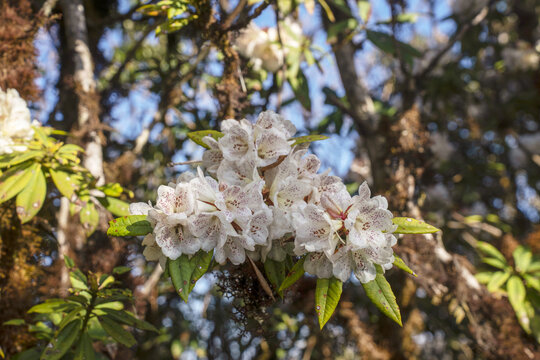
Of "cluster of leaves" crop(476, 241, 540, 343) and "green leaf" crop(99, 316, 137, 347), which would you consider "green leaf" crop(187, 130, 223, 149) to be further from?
"cluster of leaves" crop(476, 241, 540, 343)

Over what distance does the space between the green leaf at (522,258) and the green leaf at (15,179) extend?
2.11 m

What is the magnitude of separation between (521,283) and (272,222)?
1.65 meters

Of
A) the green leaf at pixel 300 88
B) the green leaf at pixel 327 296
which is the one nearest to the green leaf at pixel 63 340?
the green leaf at pixel 327 296

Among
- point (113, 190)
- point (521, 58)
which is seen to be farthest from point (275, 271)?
point (521, 58)

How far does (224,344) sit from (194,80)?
1.53 meters

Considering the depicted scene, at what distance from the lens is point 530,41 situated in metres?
3.82

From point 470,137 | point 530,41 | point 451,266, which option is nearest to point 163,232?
point 451,266

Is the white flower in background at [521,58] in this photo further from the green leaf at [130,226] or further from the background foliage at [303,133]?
the green leaf at [130,226]

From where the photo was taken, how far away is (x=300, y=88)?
6.56ft

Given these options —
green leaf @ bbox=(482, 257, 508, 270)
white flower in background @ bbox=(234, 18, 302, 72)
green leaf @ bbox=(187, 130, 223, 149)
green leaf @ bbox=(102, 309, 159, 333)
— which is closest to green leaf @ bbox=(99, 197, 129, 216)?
green leaf @ bbox=(102, 309, 159, 333)

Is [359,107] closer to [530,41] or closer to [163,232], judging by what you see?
[163,232]

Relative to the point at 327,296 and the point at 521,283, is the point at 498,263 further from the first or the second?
the point at 327,296

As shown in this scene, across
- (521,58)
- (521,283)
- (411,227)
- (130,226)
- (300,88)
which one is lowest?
(521,283)

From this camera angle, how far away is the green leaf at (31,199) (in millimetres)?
1164
